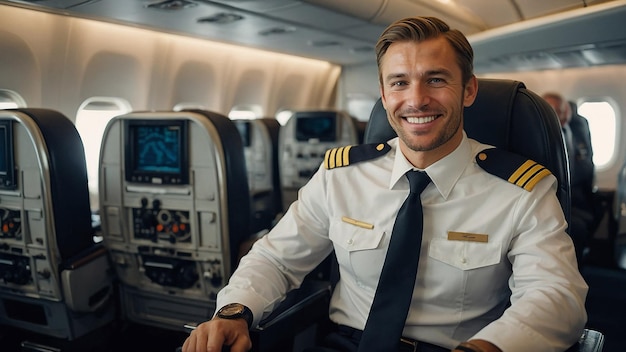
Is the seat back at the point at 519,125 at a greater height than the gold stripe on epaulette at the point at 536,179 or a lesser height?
greater

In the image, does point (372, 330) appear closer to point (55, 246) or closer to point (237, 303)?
point (237, 303)

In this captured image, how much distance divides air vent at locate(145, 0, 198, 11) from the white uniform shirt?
9.99 feet

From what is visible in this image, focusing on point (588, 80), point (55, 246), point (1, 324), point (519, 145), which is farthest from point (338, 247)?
point (588, 80)

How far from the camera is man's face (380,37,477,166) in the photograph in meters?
1.55

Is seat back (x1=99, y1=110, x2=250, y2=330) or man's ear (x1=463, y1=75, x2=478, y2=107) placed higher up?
man's ear (x1=463, y1=75, x2=478, y2=107)

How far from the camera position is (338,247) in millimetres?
1773

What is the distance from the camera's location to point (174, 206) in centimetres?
292

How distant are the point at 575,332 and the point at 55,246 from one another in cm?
252

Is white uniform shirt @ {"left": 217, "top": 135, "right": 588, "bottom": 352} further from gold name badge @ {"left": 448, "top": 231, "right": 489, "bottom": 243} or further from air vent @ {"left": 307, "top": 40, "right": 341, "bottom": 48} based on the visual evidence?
air vent @ {"left": 307, "top": 40, "right": 341, "bottom": 48}

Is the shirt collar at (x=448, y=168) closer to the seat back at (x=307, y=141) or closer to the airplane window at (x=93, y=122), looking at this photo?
the seat back at (x=307, y=141)

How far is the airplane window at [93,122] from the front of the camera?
5516 mm

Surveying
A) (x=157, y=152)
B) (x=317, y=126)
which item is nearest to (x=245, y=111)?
(x=317, y=126)

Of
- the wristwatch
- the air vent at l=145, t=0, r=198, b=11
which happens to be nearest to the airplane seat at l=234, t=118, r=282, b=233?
the air vent at l=145, t=0, r=198, b=11

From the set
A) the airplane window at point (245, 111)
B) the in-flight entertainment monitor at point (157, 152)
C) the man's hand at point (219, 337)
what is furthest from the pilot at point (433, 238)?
the airplane window at point (245, 111)
